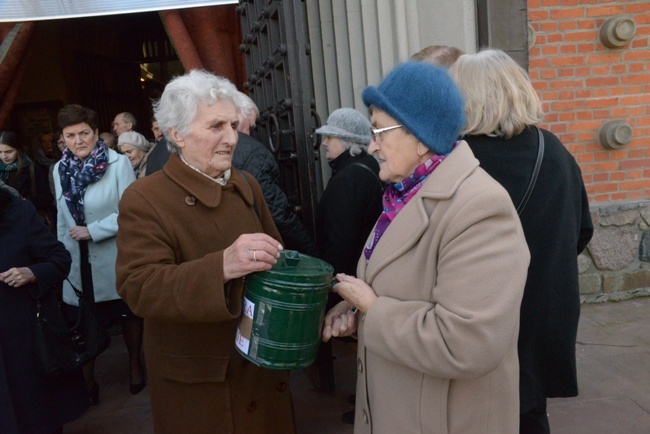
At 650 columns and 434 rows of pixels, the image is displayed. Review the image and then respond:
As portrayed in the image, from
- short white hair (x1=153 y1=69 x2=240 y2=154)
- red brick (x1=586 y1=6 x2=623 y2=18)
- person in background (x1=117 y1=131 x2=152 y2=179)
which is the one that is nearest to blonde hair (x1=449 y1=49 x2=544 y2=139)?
short white hair (x1=153 y1=69 x2=240 y2=154)

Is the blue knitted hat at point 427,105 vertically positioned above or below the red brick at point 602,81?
below

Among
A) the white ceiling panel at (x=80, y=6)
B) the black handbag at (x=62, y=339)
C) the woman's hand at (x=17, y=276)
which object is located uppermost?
the white ceiling panel at (x=80, y=6)

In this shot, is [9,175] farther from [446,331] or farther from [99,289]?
[446,331]

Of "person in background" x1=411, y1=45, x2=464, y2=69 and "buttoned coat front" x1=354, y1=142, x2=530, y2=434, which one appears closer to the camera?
"buttoned coat front" x1=354, y1=142, x2=530, y2=434

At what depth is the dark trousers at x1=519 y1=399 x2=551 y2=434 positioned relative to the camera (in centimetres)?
200

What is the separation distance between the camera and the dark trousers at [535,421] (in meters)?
2.00

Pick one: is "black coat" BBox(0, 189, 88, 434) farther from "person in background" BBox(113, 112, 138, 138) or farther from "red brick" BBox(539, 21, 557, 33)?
"red brick" BBox(539, 21, 557, 33)

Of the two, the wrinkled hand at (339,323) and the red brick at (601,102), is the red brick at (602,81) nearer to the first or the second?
the red brick at (601,102)

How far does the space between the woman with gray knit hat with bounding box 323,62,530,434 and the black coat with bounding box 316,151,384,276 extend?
1157 millimetres

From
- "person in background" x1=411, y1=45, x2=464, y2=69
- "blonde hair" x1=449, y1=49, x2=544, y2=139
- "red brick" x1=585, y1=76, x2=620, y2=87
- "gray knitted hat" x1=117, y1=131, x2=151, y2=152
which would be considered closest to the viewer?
"blonde hair" x1=449, y1=49, x2=544, y2=139

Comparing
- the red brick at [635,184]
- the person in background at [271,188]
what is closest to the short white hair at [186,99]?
the person in background at [271,188]

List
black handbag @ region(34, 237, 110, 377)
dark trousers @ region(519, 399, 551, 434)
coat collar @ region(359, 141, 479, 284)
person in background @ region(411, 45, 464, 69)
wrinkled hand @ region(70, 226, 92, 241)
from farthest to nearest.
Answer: wrinkled hand @ region(70, 226, 92, 241) → black handbag @ region(34, 237, 110, 377) → person in background @ region(411, 45, 464, 69) → dark trousers @ region(519, 399, 551, 434) → coat collar @ region(359, 141, 479, 284)

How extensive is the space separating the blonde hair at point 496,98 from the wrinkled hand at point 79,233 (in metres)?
2.69

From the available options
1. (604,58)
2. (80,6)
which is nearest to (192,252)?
(80,6)
